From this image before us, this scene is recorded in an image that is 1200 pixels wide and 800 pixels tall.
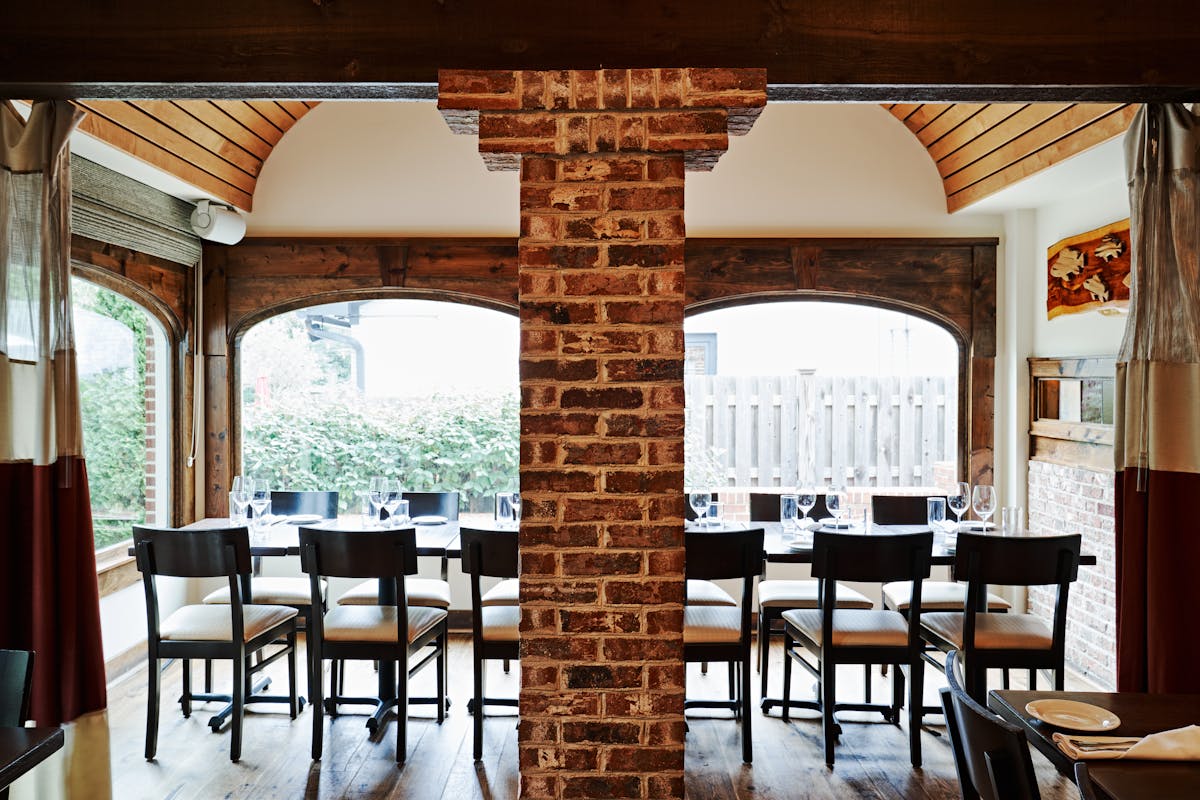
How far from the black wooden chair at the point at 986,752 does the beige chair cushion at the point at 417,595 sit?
289 centimetres

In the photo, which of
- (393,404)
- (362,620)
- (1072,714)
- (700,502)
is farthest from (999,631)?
(393,404)

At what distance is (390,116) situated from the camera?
5363 mm

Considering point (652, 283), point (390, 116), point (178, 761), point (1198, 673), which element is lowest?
point (178, 761)

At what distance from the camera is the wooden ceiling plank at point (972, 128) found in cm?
441

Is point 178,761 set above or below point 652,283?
below

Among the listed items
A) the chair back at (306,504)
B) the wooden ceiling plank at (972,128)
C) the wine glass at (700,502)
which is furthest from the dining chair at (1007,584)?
the chair back at (306,504)

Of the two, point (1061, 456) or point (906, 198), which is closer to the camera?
point (1061, 456)

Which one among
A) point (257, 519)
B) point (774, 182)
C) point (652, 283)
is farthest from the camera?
point (774, 182)

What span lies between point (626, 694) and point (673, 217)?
1.40 m

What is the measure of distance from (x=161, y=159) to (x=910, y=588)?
415 cm

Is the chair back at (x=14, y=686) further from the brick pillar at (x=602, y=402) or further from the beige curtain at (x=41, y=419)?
the brick pillar at (x=602, y=402)

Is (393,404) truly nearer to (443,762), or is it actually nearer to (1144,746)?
(443,762)

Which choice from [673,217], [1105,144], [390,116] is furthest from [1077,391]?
[390,116]

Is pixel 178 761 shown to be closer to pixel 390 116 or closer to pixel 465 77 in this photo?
pixel 465 77
